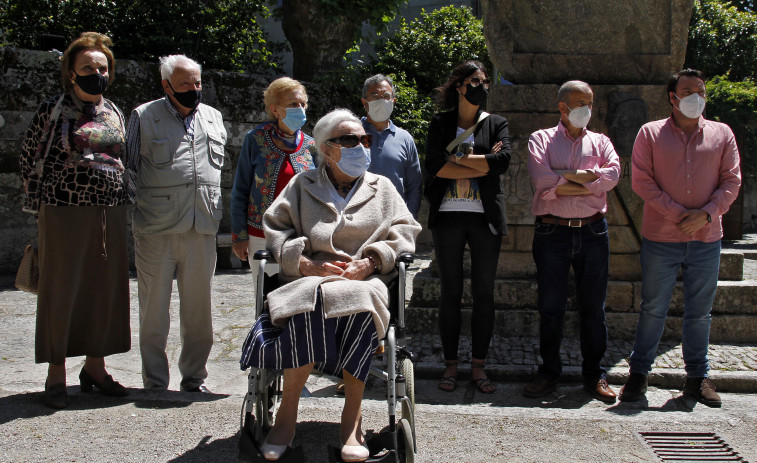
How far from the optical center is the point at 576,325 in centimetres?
551

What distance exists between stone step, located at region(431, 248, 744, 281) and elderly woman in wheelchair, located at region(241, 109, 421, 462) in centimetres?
216

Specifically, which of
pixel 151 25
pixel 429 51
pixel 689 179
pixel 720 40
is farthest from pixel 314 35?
pixel 720 40

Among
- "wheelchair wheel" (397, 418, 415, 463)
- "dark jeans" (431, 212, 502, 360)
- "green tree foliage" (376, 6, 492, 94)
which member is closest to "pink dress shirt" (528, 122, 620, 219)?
"dark jeans" (431, 212, 502, 360)

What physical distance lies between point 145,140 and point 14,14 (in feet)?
21.7

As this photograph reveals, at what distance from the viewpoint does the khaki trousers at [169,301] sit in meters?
4.40

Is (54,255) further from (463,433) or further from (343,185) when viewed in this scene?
(463,433)

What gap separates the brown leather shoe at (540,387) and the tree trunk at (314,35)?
7.89 meters

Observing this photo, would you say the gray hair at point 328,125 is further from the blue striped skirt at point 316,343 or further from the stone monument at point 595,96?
Result: the stone monument at point 595,96

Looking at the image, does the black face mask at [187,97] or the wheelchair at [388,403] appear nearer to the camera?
the wheelchair at [388,403]

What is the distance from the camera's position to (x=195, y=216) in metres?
4.38

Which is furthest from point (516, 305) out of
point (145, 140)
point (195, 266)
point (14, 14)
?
point (14, 14)

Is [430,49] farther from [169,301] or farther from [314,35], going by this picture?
[169,301]

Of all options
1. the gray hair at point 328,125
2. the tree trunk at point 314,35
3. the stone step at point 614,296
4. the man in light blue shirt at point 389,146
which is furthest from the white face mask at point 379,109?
the tree trunk at point 314,35

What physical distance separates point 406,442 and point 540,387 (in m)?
1.68
